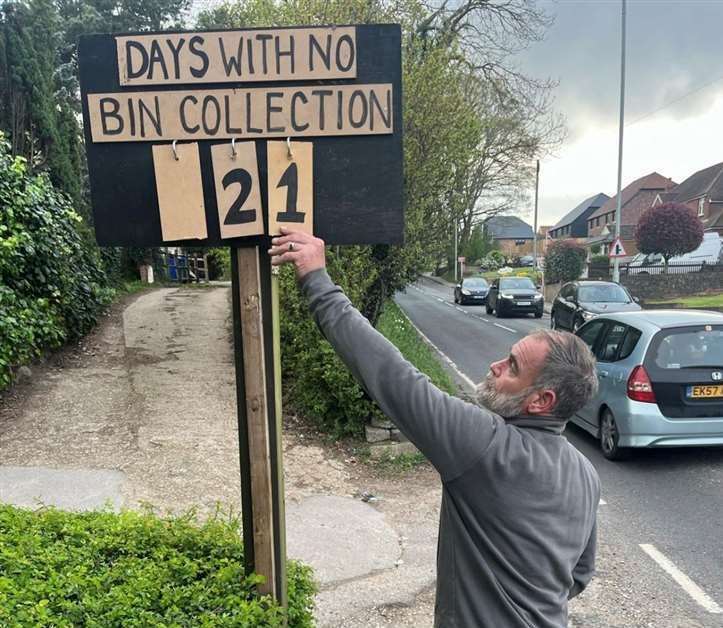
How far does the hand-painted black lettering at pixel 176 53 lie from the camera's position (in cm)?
207

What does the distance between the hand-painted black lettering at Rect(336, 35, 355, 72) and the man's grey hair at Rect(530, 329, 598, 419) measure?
1.24 meters

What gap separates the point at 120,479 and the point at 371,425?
2569mm

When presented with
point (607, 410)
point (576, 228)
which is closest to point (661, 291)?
point (607, 410)

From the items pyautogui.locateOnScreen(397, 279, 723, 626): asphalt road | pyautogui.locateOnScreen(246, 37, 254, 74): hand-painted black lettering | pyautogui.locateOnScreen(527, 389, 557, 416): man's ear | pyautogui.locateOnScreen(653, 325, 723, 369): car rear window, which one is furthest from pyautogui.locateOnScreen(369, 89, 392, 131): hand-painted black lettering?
pyautogui.locateOnScreen(653, 325, 723, 369): car rear window

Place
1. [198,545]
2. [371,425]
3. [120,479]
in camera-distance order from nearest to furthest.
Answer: [198,545], [120,479], [371,425]

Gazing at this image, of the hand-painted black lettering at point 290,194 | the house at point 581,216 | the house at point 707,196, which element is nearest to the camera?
the hand-painted black lettering at point 290,194

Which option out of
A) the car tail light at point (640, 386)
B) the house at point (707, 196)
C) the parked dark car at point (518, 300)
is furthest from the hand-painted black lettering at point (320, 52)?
the house at point (707, 196)

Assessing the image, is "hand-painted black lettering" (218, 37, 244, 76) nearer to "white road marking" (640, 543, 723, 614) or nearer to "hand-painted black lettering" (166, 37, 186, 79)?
"hand-painted black lettering" (166, 37, 186, 79)

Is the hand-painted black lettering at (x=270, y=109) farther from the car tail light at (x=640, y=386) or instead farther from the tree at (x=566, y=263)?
the tree at (x=566, y=263)

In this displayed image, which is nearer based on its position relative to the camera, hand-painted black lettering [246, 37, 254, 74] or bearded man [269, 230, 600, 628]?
bearded man [269, 230, 600, 628]

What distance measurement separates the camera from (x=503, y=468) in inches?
59.3

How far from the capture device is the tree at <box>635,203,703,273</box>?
30547 mm

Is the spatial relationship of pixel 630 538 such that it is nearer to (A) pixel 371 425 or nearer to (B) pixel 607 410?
(B) pixel 607 410

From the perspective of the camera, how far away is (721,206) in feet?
157
